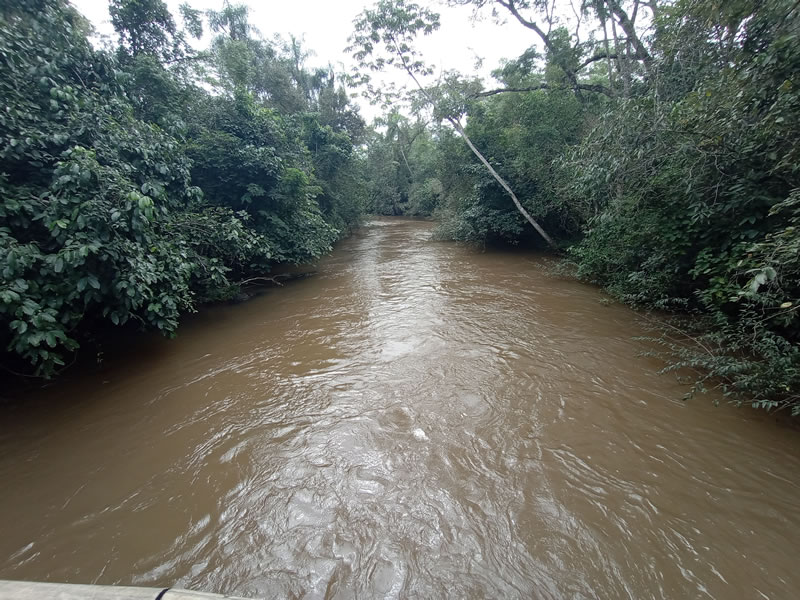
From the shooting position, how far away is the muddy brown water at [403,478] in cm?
209

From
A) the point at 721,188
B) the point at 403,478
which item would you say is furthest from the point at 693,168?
the point at 403,478

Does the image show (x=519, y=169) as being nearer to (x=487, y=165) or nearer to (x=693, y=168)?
(x=487, y=165)

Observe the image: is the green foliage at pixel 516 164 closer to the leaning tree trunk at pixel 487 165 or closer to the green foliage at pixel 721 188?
the leaning tree trunk at pixel 487 165

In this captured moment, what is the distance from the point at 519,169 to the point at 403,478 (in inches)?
427

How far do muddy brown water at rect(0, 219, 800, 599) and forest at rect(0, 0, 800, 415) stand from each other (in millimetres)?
755

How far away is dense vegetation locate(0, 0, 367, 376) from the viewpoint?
3428 mm

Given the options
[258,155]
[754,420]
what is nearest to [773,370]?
[754,420]

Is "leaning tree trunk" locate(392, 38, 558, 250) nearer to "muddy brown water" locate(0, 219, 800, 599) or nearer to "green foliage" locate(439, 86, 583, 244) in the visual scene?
"green foliage" locate(439, 86, 583, 244)

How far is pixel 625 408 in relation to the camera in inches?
138

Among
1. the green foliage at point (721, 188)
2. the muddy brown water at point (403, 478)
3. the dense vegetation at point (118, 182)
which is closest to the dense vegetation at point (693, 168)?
the green foliage at point (721, 188)

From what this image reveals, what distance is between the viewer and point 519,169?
36.3 ft

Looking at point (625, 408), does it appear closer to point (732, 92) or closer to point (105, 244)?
point (732, 92)

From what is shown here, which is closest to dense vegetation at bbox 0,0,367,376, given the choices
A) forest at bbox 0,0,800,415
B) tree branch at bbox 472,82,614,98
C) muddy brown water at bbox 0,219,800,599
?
forest at bbox 0,0,800,415

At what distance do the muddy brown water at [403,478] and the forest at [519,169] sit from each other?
29.7 inches
